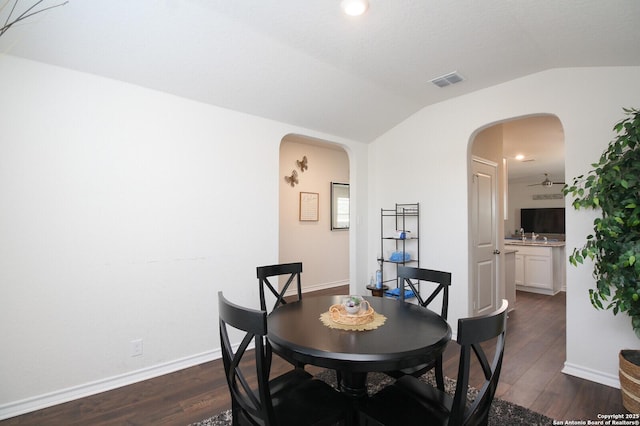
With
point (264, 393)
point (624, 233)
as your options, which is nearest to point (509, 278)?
point (624, 233)

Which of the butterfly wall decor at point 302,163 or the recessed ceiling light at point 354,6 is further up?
the recessed ceiling light at point 354,6

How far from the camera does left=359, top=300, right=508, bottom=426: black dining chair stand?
3.79 ft

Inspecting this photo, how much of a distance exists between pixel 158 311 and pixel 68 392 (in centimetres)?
75

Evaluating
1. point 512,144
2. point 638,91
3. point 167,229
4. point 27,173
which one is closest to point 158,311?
point 167,229

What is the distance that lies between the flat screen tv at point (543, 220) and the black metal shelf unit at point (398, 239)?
17.8 feet

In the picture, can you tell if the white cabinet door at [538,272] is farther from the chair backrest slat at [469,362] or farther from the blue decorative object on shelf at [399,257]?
the chair backrest slat at [469,362]

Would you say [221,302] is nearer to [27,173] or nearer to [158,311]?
[158,311]

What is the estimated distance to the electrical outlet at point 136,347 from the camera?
8.32 ft

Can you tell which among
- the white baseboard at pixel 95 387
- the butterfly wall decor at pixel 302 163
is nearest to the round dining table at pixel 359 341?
the white baseboard at pixel 95 387

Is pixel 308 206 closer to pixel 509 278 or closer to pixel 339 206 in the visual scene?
pixel 339 206

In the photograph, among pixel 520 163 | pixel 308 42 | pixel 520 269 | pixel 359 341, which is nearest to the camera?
pixel 359 341

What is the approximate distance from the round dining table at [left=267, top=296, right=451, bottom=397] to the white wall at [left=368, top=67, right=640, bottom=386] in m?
1.70

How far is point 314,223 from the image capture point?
5660 millimetres

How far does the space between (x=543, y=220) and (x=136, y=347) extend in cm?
851
